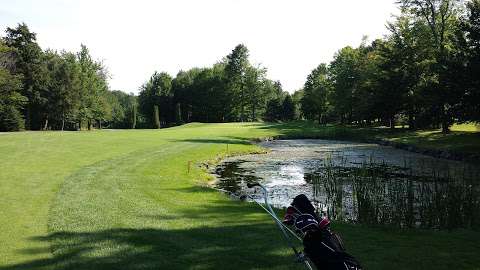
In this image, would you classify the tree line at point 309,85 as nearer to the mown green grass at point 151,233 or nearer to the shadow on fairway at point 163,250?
the mown green grass at point 151,233

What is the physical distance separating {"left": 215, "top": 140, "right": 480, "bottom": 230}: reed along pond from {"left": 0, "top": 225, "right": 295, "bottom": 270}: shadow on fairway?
132 centimetres

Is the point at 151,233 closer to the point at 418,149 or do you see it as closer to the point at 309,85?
the point at 418,149

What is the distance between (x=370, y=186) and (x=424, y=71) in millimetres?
35078

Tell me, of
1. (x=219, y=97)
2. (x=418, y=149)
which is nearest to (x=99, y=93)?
(x=219, y=97)

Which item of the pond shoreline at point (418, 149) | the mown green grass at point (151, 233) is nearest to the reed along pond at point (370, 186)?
the pond shoreline at point (418, 149)

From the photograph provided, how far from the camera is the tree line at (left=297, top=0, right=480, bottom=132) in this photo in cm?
2862

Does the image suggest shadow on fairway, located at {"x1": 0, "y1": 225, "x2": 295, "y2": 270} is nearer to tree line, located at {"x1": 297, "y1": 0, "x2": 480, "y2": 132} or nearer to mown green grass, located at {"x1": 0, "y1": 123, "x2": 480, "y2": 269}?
mown green grass, located at {"x1": 0, "y1": 123, "x2": 480, "y2": 269}

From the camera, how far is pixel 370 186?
14078 mm

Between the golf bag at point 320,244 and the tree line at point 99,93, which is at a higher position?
the tree line at point 99,93

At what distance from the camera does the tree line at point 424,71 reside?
28.6m

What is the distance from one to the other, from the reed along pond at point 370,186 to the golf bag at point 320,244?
1578 mm

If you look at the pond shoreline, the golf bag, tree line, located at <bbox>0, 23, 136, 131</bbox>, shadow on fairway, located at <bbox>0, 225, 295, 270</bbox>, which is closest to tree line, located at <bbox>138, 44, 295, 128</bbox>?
tree line, located at <bbox>0, 23, 136, 131</bbox>

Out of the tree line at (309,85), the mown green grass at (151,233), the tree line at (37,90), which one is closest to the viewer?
the mown green grass at (151,233)

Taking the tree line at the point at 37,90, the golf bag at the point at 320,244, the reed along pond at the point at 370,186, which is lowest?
the reed along pond at the point at 370,186
